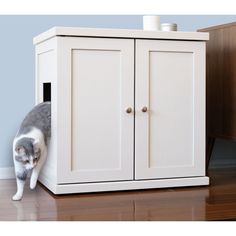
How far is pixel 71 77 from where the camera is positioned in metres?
2.17

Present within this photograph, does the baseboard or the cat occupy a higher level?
the cat

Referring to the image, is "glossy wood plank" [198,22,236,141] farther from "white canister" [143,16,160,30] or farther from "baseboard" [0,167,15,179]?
"baseboard" [0,167,15,179]

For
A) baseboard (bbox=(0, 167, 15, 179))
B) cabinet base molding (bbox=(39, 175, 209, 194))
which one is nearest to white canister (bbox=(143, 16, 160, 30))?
cabinet base molding (bbox=(39, 175, 209, 194))

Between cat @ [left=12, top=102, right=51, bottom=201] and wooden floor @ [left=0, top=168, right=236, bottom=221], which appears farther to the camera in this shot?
cat @ [left=12, top=102, right=51, bottom=201]

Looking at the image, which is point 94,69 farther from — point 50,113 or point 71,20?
point 71,20

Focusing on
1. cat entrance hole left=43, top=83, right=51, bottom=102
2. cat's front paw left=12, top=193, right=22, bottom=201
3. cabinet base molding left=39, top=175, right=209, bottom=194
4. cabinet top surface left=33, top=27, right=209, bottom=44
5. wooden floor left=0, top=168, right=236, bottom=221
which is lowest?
wooden floor left=0, top=168, right=236, bottom=221

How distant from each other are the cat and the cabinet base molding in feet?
0.40

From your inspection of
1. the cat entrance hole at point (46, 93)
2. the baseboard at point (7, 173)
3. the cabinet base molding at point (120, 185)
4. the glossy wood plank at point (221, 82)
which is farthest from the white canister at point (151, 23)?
the baseboard at point (7, 173)

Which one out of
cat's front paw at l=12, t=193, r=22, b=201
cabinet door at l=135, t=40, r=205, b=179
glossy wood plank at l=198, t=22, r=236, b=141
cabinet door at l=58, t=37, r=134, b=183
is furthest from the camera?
glossy wood plank at l=198, t=22, r=236, b=141

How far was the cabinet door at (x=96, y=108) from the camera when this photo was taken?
7.10 feet

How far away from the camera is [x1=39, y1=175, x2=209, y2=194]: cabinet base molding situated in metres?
2.17

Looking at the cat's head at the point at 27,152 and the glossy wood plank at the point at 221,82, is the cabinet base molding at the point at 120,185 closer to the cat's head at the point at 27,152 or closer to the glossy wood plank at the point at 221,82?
the cat's head at the point at 27,152

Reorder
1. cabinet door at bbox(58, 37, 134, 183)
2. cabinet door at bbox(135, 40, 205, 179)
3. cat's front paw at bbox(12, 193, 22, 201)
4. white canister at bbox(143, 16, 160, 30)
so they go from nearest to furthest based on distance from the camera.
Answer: cat's front paw at bbox(12, 193, 22, 201), cabinet door at bbox(58, 37, 134, 183), cabinet door at bbox(135, 40, 205, 179), white canister at bbox(143, 16, 160, 30)

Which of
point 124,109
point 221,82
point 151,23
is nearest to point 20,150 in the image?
point 124,109
